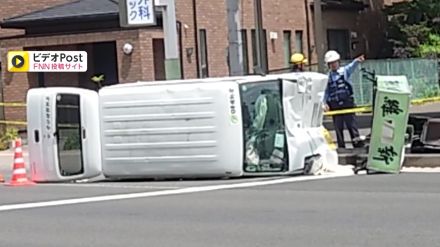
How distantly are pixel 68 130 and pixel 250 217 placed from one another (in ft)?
21.1

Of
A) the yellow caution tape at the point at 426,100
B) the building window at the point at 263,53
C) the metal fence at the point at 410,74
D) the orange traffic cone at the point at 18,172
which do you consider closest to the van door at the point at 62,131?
the orange traffic cone at the point at 18,172

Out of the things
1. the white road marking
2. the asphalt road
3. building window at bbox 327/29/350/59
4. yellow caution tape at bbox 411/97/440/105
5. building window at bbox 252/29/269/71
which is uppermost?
building window at bbox 327/29/350/59

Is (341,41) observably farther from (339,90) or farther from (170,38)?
(339,90)

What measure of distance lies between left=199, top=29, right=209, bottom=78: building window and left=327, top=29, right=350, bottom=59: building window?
10185 mm

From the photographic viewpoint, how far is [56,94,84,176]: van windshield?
17656 mm

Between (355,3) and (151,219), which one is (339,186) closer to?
(151,219)

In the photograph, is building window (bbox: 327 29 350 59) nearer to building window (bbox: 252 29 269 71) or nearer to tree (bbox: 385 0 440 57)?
tree (bbox: 385 0 440 57)

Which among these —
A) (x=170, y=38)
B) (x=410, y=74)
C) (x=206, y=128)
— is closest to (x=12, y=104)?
(x=170, y=38)

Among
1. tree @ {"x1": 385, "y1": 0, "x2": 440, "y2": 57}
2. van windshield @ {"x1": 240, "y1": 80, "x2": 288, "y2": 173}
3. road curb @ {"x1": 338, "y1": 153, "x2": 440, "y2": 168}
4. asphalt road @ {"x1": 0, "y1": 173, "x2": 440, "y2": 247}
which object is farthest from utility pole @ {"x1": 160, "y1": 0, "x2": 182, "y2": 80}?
tree @ {"x1": 385, "y1": 0, "x2": 440, "y2": 57}

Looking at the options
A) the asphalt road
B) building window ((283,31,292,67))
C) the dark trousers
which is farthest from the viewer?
building window ((283,31,292,67))

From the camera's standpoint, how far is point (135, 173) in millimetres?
17562

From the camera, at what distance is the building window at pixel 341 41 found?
41719mm

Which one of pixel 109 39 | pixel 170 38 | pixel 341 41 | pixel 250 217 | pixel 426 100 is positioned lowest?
pixel 250 217

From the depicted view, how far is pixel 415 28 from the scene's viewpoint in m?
42.6
